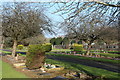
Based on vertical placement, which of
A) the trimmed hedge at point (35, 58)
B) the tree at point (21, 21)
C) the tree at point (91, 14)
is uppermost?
the tree at point (21, 21)

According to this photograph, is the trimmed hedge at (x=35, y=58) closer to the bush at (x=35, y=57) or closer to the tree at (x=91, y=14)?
the bush at (x=35, y=57)

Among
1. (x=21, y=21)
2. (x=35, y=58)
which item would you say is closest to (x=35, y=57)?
(x=35, y=58)

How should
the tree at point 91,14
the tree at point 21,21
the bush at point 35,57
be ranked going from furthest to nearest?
the tree at point 21,21
the bush at point 35,57
the tree at point 91,14

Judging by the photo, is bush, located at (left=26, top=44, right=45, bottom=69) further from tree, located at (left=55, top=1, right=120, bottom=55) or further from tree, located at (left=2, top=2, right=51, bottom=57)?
tree, located at (left=2, top=2, right=51, bottom=57)

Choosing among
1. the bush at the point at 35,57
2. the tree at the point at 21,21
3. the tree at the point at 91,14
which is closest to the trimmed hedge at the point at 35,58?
the bush at the point at 35,57

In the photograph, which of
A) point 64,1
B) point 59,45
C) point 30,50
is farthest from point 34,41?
point 59,45

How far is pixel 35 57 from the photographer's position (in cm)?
781

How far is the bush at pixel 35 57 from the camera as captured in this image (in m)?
7.76

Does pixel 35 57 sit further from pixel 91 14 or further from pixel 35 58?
pixel 91 14

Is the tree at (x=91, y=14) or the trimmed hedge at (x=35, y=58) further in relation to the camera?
the trimmed hedge at (x=35, y=58)

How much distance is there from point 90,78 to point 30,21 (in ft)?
31.3

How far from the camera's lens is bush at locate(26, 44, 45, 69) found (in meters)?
7.76

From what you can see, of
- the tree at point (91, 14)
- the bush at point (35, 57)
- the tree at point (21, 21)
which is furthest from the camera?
the tree at point (21, 21)

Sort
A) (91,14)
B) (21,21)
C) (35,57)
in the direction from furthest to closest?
(21,21) < (35,57) < (91,14)
